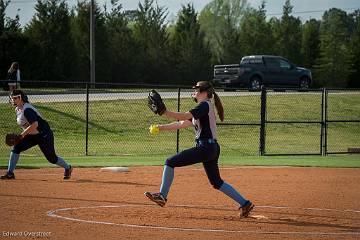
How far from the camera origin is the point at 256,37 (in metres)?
53.8

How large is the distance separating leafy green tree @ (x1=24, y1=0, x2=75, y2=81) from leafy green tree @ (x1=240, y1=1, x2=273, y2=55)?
15.6m

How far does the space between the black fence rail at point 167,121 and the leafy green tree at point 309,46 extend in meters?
21.7

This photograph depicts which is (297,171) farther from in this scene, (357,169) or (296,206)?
(296,206)

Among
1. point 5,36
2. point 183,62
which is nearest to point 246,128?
point 5,36

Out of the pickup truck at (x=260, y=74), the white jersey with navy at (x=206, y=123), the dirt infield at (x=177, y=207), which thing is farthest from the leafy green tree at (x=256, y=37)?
the white jersey with navy at (x=206, y=123)

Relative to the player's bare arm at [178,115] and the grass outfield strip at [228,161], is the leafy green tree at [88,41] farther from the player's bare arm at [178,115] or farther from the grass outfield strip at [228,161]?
the player's bare arm at [178,115]

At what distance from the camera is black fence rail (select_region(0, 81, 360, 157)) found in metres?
24.3

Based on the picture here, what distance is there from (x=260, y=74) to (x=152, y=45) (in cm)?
1435

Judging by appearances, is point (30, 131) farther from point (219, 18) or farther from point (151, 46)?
point (219, 18)

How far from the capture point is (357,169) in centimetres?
1833

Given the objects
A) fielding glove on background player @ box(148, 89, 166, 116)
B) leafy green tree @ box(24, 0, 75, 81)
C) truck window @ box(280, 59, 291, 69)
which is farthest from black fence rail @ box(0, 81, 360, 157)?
fielding glove on background player @ box(148, 89, 166, 116)

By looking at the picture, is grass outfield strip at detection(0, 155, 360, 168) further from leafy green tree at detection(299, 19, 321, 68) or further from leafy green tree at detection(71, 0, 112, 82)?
leafy green tree at detection(299, 19, 321, 68)

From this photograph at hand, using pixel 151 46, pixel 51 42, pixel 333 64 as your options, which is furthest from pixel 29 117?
pixel 333 64

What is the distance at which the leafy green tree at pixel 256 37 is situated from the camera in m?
53.1
